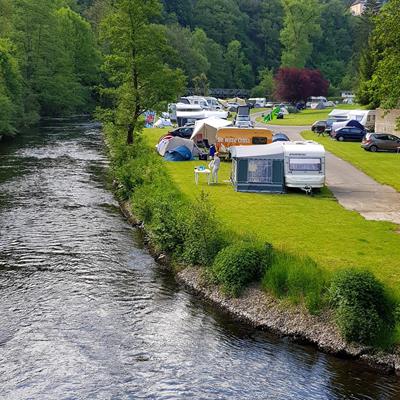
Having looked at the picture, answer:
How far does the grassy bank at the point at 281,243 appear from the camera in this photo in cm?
1582

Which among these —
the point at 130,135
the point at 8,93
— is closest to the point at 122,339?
the point at 130,135

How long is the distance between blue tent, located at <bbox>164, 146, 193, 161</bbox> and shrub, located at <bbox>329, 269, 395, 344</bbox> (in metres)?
26.2

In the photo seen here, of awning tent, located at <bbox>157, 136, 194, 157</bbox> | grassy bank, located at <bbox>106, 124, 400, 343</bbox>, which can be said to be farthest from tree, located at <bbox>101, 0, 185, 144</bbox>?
grassy bank, located at <bbox>106, 124, 400, 343</bbox>

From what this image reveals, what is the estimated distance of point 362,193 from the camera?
29938mm

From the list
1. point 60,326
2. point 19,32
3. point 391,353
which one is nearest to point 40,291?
point 60,326

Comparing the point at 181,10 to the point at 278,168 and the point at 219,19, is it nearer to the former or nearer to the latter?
the point at 219,19

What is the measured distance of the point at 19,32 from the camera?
76.3 metres

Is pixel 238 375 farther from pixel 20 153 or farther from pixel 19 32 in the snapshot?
pixel 19 32

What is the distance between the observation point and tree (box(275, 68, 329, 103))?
100 metres

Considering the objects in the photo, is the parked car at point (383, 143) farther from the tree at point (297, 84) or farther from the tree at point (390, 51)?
the tree at point (297, 84)

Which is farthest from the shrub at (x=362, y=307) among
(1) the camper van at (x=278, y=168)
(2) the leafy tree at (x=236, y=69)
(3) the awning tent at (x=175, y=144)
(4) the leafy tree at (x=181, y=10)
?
(4) the leafy tree at (x=181, y=10)

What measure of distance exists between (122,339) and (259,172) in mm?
16014

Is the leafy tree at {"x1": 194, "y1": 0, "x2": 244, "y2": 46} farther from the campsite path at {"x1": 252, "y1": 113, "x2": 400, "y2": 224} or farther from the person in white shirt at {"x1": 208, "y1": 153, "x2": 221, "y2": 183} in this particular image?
the person in white shirt at {"x1": 208, "y1": 153, "x2": 221, "y2": 183}

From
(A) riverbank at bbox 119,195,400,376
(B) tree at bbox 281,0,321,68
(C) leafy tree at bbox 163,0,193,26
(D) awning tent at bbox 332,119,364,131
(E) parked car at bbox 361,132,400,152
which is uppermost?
(C) leafy tree at bbox 163,0,193,26
